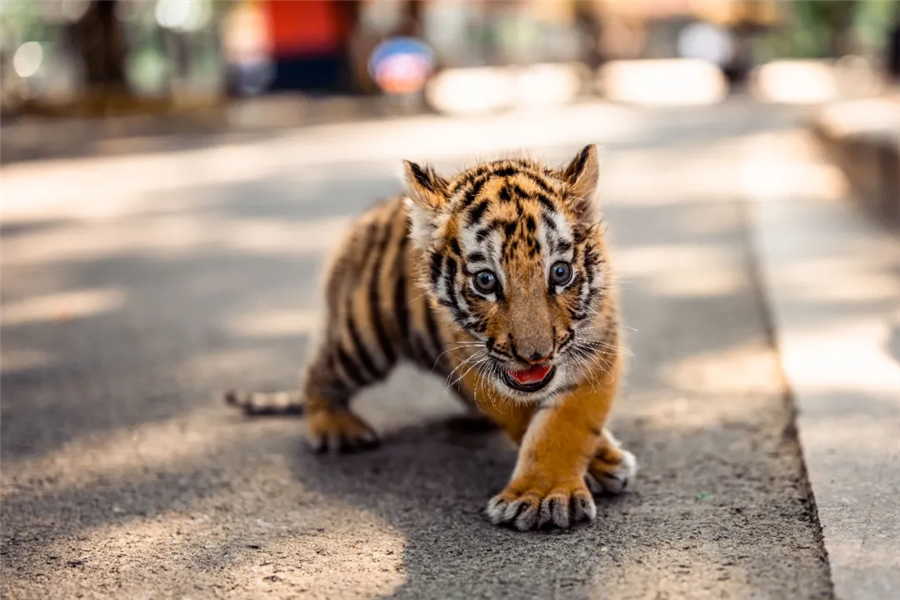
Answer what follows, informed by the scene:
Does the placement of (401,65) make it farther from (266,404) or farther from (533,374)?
(533,374)

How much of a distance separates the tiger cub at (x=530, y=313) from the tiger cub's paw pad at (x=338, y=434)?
516 mm

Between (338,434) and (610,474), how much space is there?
1.12 metres

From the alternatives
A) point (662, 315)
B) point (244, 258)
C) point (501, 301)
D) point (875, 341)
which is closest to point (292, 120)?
point (244, 258)

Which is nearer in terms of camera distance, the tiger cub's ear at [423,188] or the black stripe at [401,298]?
the tiger cub's ear at [423,188]

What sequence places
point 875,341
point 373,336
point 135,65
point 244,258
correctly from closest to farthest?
point 373,336 < point 875,341 < point 244,258 < point 135,65

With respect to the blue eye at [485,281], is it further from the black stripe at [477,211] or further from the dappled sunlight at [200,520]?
the dappled sunlight at [200,520]

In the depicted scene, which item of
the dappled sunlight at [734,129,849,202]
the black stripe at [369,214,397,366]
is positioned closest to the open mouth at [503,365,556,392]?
the black stripe at [369,214,397,366]

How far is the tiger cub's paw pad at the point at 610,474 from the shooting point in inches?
144

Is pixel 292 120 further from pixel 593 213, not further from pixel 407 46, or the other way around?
pixel 593 213

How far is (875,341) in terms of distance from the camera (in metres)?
5.12

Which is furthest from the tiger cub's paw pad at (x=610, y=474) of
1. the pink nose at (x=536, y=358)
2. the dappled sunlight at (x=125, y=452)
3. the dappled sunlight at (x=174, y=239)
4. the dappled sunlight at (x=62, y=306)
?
the dappled sunlight at (x=174, y=239)

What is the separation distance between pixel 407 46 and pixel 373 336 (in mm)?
19794

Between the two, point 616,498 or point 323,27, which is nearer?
point 616,498

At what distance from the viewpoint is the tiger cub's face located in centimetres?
329
